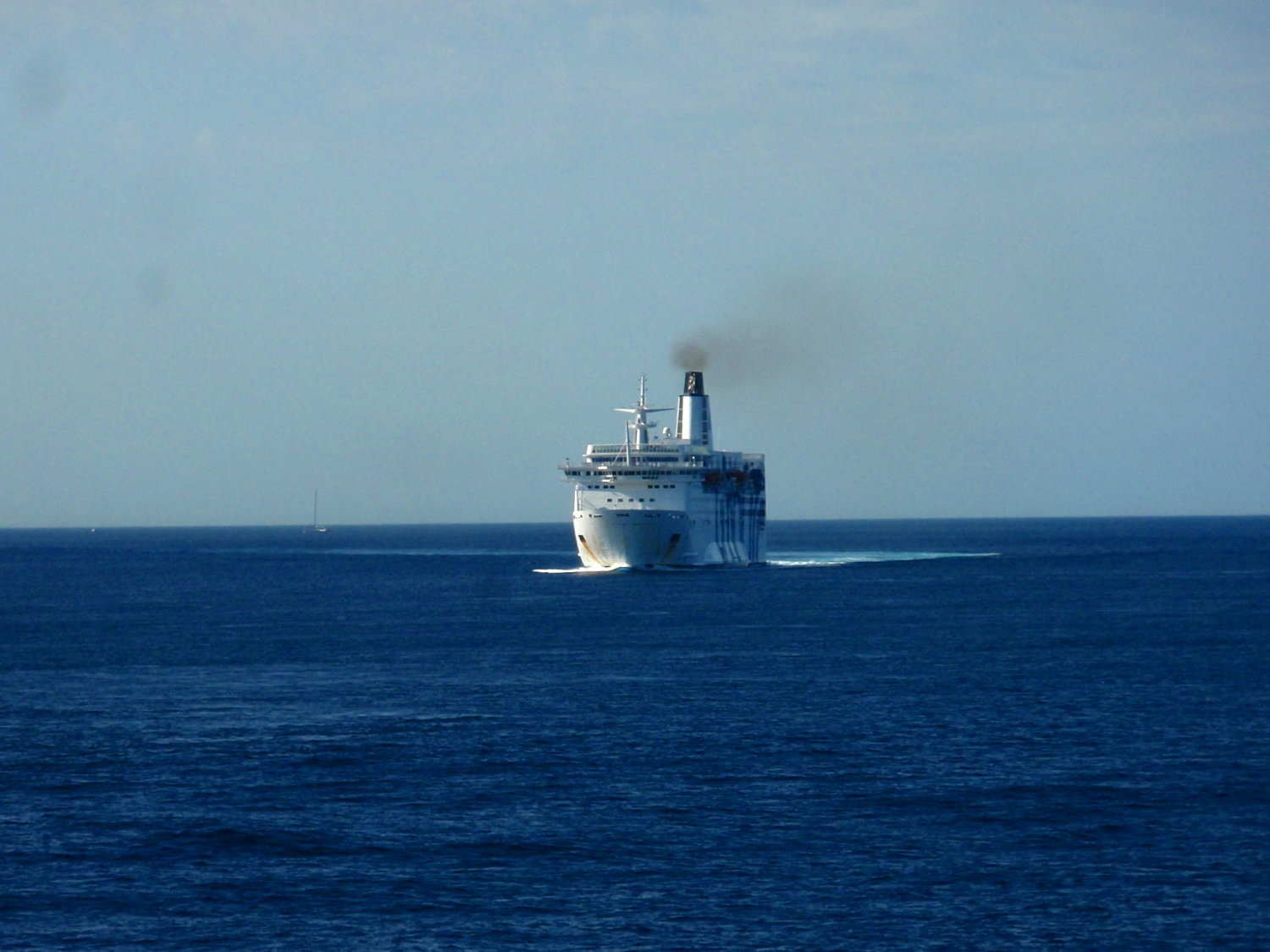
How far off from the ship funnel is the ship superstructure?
2.49m

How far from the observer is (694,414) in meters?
155

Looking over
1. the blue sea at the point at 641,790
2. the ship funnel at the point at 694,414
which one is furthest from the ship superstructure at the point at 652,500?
the blue sea at the point at 641,790

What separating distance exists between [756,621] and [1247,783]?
5360 cm

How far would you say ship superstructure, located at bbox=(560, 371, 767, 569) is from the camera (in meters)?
135

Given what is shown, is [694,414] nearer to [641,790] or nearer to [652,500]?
[652,500]

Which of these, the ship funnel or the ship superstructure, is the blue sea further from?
the ship funnel

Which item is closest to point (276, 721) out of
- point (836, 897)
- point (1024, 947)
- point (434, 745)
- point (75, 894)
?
point (434, 745)

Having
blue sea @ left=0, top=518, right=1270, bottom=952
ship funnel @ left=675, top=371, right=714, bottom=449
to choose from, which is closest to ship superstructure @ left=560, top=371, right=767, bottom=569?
ship funnel @ left=675, top=371, right=714, bottom=449

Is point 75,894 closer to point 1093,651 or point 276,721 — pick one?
point 276,721

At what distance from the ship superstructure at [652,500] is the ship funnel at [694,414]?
249cm

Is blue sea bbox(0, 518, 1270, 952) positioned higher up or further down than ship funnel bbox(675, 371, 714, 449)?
further down

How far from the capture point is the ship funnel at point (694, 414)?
154625mm

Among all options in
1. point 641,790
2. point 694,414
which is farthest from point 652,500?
point 641,790

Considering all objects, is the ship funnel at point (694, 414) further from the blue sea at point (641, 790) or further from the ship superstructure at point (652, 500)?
the blue sea at point (641, 790)
